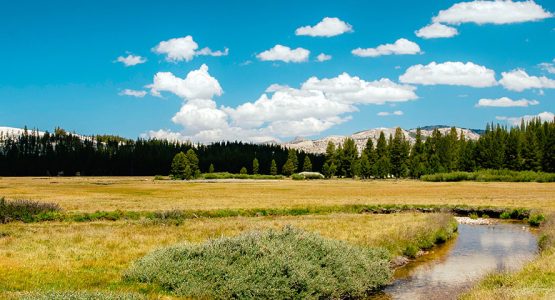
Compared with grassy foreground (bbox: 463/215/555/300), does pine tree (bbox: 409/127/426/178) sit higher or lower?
higher

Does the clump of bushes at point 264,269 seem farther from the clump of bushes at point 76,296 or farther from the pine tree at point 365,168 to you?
the pine tree at point 365,168

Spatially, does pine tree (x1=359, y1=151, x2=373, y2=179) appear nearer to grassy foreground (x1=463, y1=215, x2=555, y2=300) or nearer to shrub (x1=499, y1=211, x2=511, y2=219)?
shrub (x1=499, y1=211, x2=511, y2=219)

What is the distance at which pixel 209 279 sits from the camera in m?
17.5

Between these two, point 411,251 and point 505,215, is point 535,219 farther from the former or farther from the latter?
point 411,251

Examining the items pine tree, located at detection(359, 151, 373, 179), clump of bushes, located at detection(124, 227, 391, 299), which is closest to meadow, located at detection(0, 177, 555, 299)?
clump of bushes, located at detection(124, 227, 391, 299)

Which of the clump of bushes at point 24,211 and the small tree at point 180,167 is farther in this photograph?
the small tree at point 180,167

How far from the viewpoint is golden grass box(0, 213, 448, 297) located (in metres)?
18.3

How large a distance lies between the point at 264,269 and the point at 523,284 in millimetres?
9973

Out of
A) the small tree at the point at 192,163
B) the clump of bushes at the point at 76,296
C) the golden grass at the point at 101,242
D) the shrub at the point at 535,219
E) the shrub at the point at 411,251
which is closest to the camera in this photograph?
the clump of bushes at the point at 76,296

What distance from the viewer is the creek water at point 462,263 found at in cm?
2070

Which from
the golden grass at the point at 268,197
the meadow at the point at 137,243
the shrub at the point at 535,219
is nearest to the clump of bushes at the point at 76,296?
the meadow at the point at 137,243

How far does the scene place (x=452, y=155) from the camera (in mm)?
154250

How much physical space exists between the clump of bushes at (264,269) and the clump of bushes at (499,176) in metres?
105

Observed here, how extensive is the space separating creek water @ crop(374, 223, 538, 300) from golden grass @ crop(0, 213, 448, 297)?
7.39 ft
